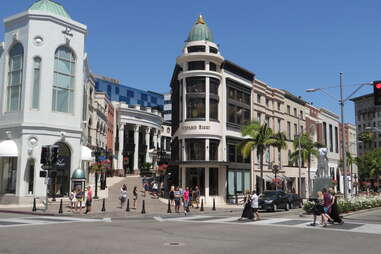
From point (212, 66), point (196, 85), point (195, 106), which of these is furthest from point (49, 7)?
point (212, 66)

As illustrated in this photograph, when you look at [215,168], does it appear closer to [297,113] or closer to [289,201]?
[289,201]

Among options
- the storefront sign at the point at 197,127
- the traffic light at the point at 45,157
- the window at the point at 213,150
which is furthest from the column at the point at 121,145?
the traffic light at the point at 45,157

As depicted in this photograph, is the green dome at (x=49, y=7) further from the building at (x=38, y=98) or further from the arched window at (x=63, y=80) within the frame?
the arched window at (x=63, y=80)

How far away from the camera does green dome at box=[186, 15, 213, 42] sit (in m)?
42.9

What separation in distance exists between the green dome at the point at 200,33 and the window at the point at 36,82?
15711 mm

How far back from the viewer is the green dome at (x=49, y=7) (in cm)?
3566

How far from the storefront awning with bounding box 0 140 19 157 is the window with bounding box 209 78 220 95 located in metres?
18.5

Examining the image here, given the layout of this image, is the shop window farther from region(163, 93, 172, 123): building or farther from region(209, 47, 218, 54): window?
region(163, 93, 172, 123): building

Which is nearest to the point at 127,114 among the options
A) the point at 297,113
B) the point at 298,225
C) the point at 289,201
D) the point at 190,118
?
the point at 297,113

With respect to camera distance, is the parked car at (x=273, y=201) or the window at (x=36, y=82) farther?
the window at (x=36, y=82)

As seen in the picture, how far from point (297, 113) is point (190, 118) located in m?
23.5

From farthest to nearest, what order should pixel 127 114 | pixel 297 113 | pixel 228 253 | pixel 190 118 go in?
pixel 127 114, pixel 297 113, pixel 190 118, pixel 228 253

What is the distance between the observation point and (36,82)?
113 ft

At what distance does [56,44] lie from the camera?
35031 millimetres
